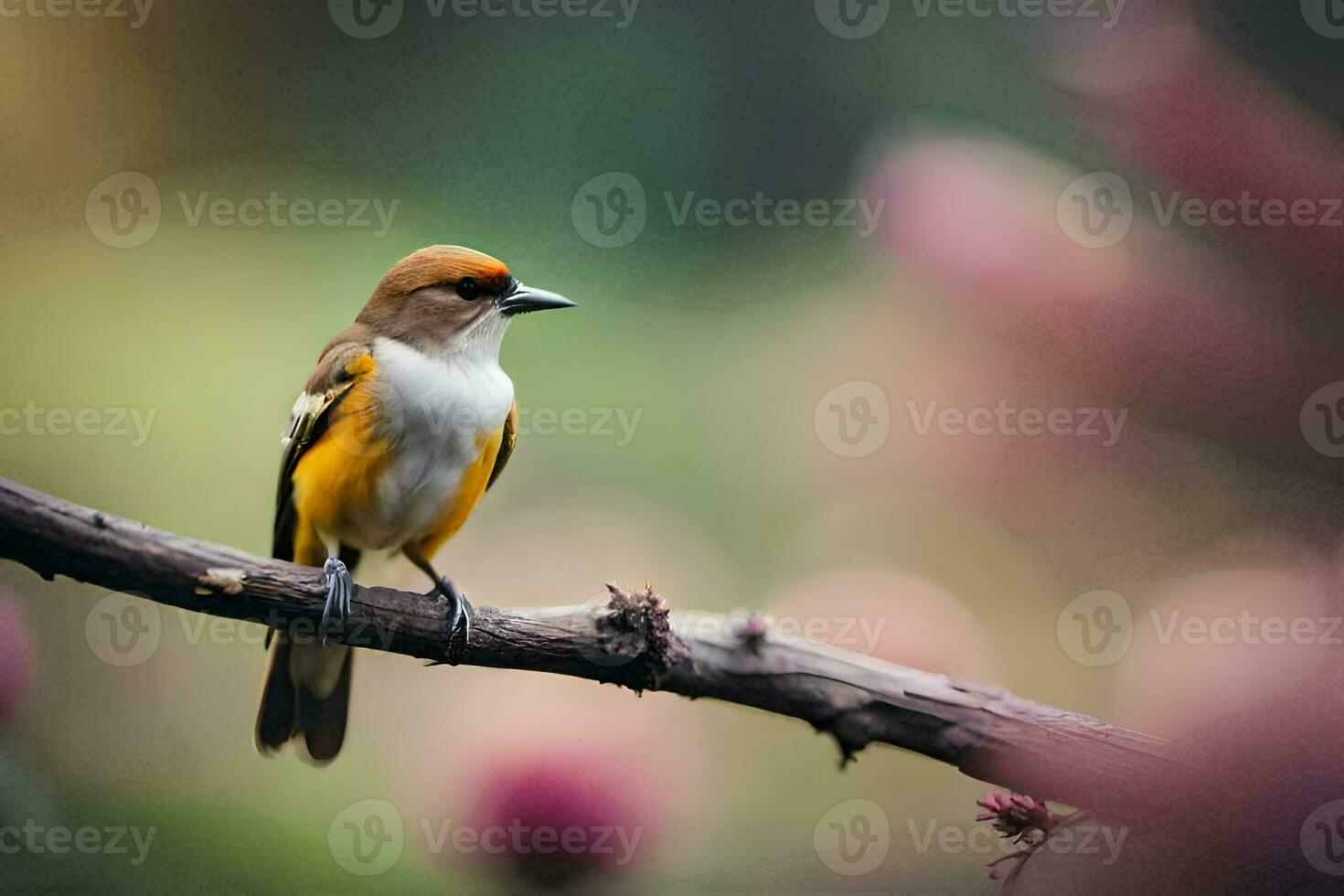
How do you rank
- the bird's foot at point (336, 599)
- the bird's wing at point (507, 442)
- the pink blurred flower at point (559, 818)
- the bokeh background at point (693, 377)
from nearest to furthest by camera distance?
the bokeh background at point (693, 377)
the bird's foot at point (336, 599)
the pink blurred flower at point (559, 818)
the bird's wing at point (507, 442)

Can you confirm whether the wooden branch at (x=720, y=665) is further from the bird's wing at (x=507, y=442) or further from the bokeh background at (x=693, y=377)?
the bird's wing at (x=507, y=442)

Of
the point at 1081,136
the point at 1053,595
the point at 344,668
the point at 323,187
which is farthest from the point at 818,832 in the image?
the point at 323,187

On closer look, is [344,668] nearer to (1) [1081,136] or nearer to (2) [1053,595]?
(2) [1053,595]

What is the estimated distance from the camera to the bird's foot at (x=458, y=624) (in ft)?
2.49

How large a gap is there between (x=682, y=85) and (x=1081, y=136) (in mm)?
550

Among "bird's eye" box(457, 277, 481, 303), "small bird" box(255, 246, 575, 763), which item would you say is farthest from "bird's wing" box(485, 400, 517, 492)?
"bird's eye" box(457, 277, 481, 303)

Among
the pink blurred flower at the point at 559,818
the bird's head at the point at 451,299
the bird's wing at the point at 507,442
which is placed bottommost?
the pink blurred flower at the point at 559,818

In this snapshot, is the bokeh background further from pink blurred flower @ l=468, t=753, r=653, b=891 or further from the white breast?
the white breast

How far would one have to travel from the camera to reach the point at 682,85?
1399 millimetres

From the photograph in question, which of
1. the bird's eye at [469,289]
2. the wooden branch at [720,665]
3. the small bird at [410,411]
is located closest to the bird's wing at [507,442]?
the small bird at [410,411]

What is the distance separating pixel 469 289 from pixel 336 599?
12.3 inches

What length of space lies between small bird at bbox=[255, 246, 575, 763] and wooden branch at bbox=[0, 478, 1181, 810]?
11cm

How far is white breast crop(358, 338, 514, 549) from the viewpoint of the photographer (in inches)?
35.0

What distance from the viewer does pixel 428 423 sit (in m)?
0.89
